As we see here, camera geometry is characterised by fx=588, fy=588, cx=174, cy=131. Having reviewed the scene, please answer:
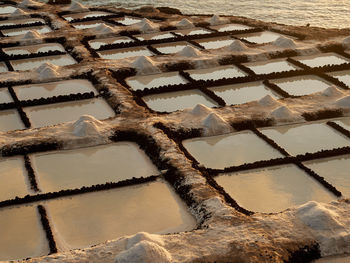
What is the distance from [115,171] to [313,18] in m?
11.4

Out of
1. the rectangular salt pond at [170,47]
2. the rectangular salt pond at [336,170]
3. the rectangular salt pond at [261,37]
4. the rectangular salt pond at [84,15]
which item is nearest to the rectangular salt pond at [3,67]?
the rectangular salt pond at [170,47]

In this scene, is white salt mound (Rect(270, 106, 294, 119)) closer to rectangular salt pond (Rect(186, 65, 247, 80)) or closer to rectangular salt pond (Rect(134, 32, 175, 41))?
rectangular salt pond (Rect(186, 65, 247, 80))

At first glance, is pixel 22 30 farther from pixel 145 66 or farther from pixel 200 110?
pixel 200 110

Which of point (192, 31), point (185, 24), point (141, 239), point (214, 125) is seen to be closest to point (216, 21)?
point (185, 24)

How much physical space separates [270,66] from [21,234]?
23.7ft

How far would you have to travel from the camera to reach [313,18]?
17.1 metres

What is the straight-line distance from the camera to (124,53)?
13.1 meters

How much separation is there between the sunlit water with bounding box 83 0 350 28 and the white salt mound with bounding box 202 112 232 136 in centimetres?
854

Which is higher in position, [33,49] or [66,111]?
[33,49]

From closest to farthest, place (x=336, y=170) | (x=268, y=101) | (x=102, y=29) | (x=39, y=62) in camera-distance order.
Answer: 1. (x=336, y=170)
2. (x=268, y=101)
3. (x=39, y=62)
4. (x=102, y=29)

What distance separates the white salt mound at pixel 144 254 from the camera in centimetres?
534

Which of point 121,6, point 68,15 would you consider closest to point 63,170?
point 68,15

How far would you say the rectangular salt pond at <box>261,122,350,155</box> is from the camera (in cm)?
819

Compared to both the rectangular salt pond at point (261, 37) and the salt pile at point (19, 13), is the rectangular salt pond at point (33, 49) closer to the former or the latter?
the salt pile at point (19, 13)
